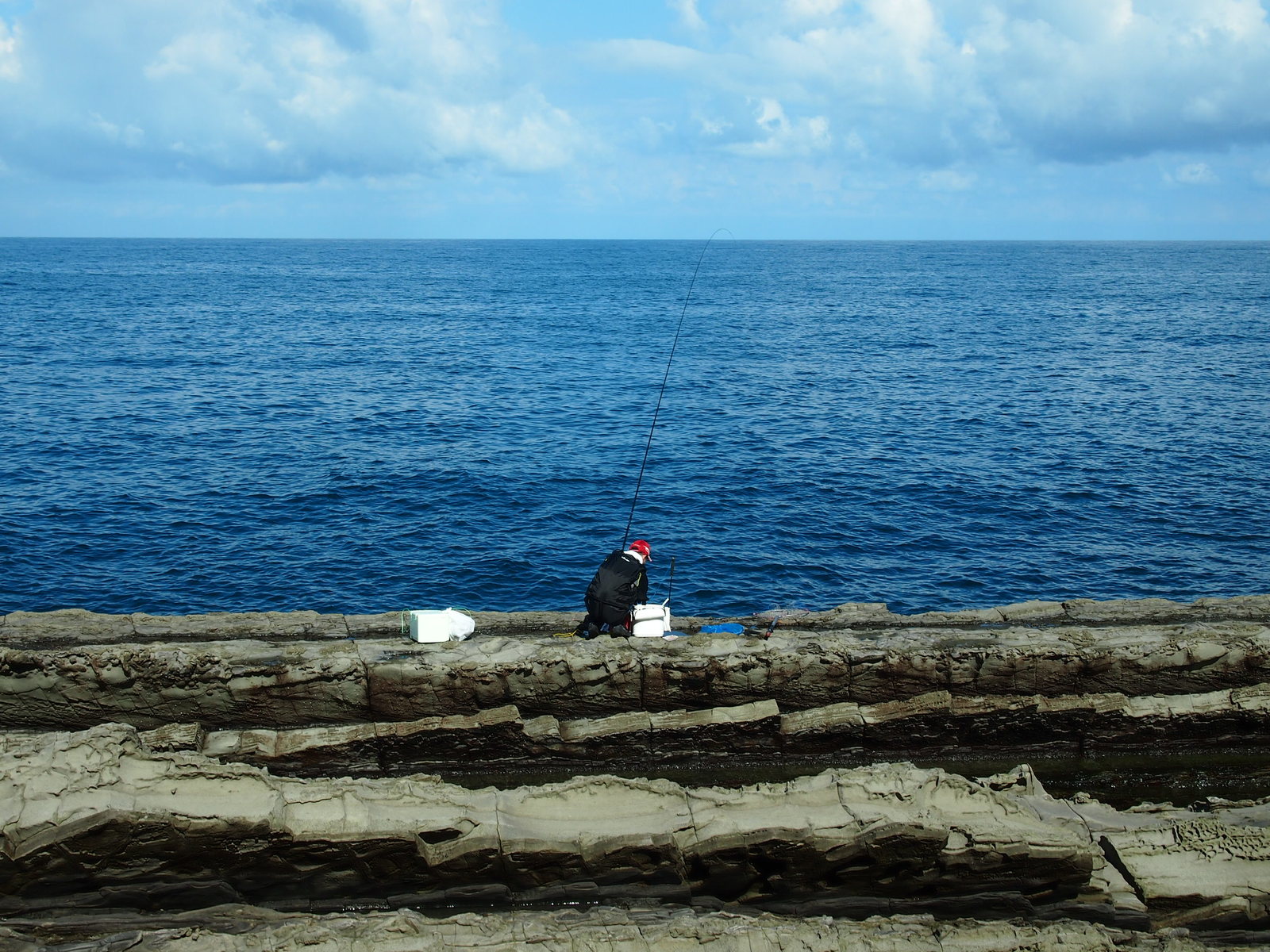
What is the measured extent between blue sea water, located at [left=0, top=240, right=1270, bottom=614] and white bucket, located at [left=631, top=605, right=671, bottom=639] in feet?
20.2

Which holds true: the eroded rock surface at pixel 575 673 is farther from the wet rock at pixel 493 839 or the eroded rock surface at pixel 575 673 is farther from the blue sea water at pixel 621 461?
the blue sea water at pixel 621 461

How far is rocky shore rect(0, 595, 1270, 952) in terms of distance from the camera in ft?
22.0

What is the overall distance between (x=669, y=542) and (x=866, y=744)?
35.9 feet

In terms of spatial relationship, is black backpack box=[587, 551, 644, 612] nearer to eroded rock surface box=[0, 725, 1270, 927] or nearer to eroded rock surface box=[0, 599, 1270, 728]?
eroded rock surface box=[0, 599, 1270, 728]

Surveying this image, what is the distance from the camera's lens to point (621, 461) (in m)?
27.8

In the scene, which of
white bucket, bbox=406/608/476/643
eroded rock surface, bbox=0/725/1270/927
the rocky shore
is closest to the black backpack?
the rocky shore

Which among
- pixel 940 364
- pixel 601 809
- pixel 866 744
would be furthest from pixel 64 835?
pixel 940 364

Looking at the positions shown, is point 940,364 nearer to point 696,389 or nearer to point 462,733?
point 696,389

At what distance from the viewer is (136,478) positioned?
2506 cm

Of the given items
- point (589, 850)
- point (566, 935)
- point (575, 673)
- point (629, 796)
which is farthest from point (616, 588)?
point (566, 935)

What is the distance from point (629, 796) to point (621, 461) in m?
20.5

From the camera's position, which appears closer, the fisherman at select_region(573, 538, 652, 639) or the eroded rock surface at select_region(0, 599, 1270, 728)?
the eroded rock surface at select_region(0, 599, 1270, 728)

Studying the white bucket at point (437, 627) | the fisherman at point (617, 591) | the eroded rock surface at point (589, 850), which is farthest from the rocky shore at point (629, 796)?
the fisherman at point (617, 591)

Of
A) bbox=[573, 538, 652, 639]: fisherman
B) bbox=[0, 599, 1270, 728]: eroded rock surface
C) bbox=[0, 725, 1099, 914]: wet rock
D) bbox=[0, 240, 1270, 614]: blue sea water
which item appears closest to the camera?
bbox=[0, 725, 1099, 914]: wet rock
